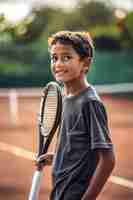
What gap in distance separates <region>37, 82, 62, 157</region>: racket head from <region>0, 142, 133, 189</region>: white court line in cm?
489

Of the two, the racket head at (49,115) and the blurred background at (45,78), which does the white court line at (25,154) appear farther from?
the racket head at (49,115)

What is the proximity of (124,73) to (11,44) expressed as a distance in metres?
5.69

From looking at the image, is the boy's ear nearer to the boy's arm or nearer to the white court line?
A: the boy's arm

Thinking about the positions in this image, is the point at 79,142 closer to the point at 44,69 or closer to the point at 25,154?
the point at 25,154

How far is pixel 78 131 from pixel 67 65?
0.30 metres

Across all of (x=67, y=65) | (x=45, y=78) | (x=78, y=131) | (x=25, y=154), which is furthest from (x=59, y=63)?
(x=45, y=78)

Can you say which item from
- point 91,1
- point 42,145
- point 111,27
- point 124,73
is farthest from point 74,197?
point 91,1

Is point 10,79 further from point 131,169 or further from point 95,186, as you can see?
point 95,186

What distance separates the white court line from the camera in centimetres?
868

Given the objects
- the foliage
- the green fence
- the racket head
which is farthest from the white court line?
the foliage

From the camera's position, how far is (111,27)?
35906 millimetres

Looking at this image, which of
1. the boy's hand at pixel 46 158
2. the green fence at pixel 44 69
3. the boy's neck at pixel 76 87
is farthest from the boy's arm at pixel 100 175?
the green fence at pixel 44 69

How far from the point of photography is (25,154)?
38.9 feet

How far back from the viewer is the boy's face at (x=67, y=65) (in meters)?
3.36
